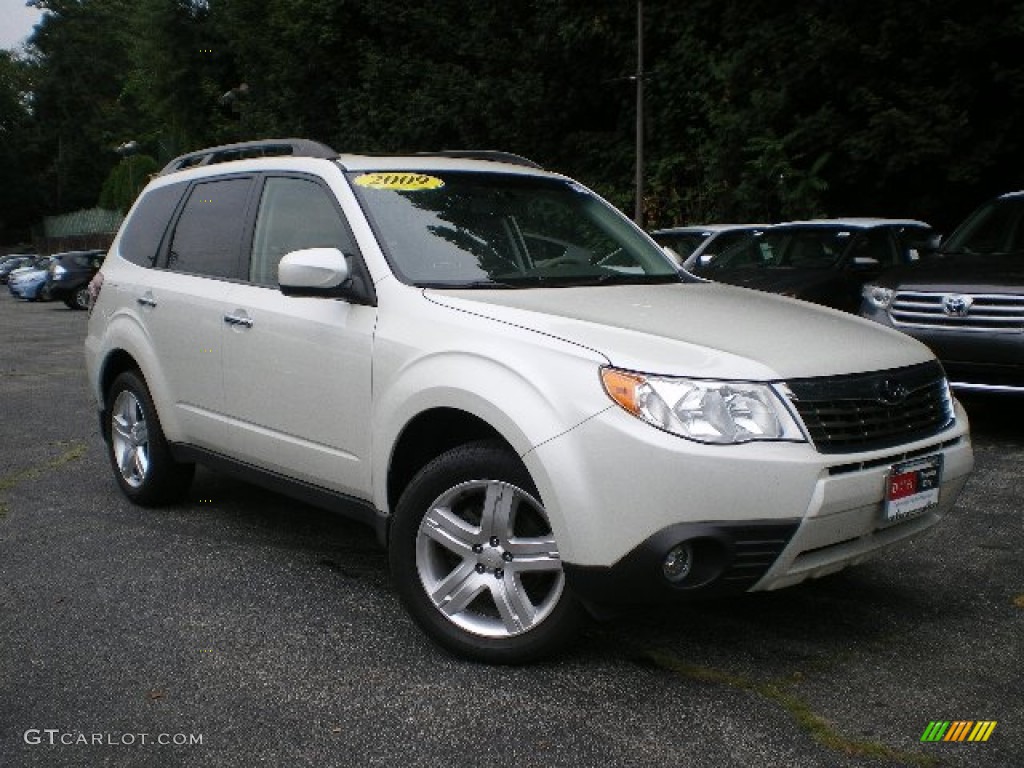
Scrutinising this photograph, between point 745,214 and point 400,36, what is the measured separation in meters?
16.1

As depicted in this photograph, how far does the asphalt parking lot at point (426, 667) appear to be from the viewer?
3.19 metres

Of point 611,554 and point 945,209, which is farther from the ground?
point 611,554

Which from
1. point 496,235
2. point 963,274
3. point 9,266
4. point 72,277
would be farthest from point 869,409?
point 9,266

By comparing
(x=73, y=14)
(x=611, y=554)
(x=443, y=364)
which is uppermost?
(x=73, y=14)

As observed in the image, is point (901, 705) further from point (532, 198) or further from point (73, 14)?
point (73, 14)

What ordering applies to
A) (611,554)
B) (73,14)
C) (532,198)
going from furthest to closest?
(73,14) < (532,198) < (611,554)

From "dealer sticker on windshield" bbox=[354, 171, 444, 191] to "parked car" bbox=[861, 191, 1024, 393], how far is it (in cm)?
420

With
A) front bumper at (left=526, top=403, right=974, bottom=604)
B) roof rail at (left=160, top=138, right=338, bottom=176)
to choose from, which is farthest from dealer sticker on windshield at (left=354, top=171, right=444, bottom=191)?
front bumper at (left=526, top=403, right=974, bottom=604)

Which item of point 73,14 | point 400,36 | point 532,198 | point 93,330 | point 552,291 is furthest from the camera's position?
point 73,14

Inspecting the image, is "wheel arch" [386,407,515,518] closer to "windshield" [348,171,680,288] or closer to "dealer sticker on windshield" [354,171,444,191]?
"windshield" [348,171,680,288]

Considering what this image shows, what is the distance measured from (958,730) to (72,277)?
28719 mm

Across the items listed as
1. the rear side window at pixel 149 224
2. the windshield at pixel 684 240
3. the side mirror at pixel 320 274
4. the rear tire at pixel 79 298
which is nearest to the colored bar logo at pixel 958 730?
the side mirror at pixel 320 274

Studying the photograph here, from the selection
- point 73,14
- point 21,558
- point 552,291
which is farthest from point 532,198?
point 73,14

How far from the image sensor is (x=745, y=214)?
803 inches
